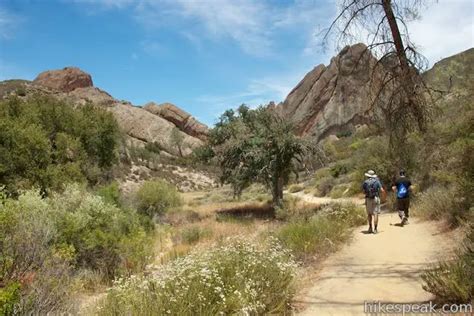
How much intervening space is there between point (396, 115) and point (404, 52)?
5.16 feet

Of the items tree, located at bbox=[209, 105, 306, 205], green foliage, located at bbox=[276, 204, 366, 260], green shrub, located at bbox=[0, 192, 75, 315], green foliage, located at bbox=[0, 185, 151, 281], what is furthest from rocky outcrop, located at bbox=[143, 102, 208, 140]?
green shrub, located at bbox=[0, 192, 75, 315]

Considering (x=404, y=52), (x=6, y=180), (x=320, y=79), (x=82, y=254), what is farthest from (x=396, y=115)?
(x=320, y=79)

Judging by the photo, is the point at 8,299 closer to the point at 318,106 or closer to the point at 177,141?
the point at 318,106

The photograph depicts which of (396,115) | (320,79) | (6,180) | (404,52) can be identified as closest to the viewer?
(404,52)

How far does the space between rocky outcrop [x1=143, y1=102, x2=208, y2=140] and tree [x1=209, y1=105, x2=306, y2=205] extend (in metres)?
76.7

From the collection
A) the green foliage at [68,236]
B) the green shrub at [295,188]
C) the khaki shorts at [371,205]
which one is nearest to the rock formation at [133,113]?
the green shrub at [295,188]

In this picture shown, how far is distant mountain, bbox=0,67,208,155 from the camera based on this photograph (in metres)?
85.8

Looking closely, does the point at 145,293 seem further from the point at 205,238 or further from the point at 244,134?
the point at 244,134

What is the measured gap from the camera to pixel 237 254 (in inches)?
258

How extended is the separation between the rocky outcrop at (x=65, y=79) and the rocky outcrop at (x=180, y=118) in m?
17.6

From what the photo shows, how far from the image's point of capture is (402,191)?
13797mm

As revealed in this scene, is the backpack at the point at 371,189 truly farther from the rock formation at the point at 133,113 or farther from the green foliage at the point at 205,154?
the rock formation at the point at 133,113

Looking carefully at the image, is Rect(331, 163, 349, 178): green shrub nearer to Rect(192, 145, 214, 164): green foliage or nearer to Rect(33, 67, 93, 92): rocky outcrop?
Rect(192, 145, 214, 164): green foliage

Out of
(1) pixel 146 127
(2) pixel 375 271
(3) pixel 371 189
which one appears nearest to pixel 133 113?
(1) pixel 146 127
